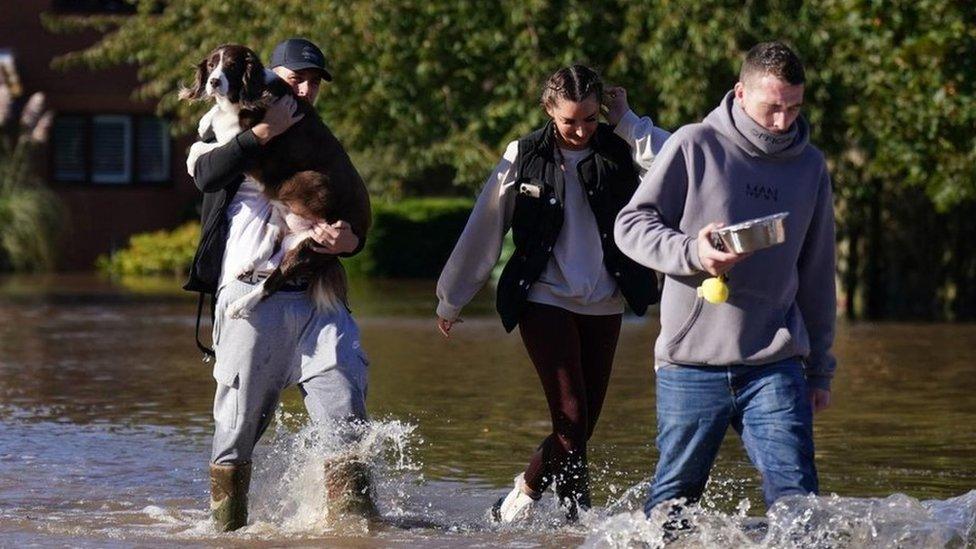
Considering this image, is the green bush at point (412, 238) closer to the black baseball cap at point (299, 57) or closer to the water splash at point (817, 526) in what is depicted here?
the black baseball cap at point (299, 57)

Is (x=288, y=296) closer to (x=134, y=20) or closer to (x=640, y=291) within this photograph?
(x=640, y=291)

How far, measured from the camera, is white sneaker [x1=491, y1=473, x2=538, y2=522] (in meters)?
7.68

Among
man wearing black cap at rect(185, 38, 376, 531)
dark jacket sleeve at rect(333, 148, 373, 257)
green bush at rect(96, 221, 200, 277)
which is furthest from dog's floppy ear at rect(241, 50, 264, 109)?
green bush at rect(96, 221, 200, 277)

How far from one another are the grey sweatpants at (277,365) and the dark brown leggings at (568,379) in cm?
69

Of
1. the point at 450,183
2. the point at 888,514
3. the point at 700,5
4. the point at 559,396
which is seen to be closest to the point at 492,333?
the point at 700,5

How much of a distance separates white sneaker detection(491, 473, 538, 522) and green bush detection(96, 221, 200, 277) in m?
21.6

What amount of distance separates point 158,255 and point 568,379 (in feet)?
74.9

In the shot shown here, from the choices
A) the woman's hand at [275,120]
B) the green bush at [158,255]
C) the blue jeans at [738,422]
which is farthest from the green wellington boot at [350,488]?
the green bush at [158,255]

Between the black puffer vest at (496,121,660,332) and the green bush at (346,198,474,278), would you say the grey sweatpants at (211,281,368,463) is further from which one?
the green bush at (346,198,474,278)

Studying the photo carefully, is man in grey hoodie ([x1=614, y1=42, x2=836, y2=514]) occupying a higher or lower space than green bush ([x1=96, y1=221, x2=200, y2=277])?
higher

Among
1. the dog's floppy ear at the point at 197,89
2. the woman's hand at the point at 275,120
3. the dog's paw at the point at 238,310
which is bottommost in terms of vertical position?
the dog's paw at the point at 238,310

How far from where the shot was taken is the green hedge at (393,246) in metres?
29.6

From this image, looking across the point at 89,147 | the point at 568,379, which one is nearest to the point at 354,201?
the point at 568,379

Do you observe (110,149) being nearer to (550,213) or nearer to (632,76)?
(632,76)
